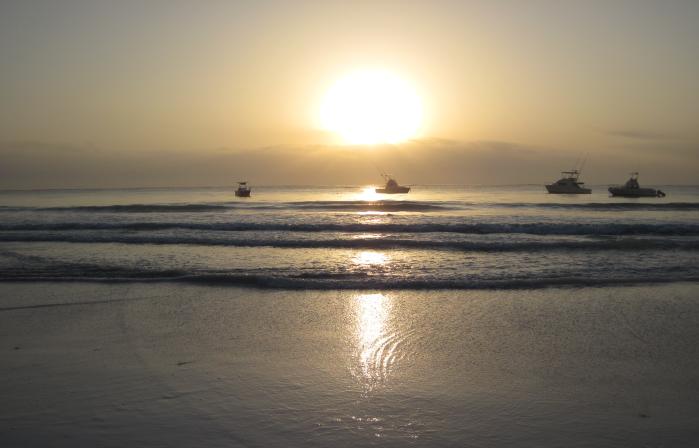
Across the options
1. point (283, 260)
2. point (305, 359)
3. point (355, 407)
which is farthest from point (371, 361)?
point (283, 260)

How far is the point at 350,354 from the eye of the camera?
19.7 feet

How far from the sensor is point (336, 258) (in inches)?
596

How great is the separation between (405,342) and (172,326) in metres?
3.44

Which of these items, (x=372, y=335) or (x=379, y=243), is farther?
(x=379, y=243)

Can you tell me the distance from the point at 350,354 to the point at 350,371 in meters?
0.62

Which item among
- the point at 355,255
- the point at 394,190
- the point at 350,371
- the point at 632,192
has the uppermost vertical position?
the point at 632,192

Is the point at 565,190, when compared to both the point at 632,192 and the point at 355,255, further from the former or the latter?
the point at 355,255

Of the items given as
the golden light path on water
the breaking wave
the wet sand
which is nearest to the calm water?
the breaking wave

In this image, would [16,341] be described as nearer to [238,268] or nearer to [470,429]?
[470,429]

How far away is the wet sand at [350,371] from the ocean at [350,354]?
0.07 feet

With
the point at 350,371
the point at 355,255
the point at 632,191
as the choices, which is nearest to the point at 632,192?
the point at 632,191

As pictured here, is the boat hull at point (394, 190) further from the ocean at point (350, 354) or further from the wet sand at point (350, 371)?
the wet sand at point (350, 371)

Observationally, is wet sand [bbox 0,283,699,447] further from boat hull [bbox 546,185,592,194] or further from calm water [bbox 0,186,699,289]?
boat hull [bbox 546,185,592,194]

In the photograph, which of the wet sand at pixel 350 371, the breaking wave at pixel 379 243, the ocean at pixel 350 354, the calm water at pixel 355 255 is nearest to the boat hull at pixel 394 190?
the calm water at pixel 355 255
